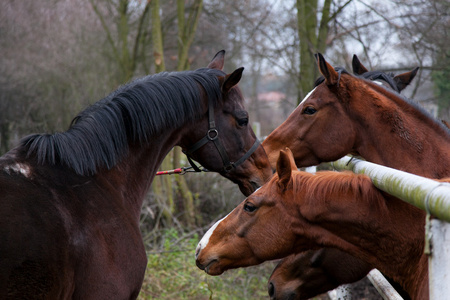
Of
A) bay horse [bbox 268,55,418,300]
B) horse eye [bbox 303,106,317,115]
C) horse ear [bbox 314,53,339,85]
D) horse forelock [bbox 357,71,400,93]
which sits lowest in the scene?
bay horse [bbox 268,55,418,300]

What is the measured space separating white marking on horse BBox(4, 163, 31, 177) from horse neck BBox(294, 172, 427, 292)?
4.78 feet

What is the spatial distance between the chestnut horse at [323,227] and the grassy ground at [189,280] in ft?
10.1

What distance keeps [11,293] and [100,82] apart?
11.9m

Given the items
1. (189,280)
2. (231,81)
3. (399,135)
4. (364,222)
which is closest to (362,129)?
(399,135)

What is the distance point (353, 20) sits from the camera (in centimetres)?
658

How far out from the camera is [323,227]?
240 centimetres

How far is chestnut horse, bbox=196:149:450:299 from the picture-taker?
2211 millimetres

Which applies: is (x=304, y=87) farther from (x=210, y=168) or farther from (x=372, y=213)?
(x=372, y=213)

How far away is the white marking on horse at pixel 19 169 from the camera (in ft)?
8.04

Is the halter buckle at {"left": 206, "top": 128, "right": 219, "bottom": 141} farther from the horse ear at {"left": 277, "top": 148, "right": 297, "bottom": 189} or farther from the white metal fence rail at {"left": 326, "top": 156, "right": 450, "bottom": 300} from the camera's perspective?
the white metal fence rail at {"left": 326, "top": 156, "right": 450, "bottom": 300}

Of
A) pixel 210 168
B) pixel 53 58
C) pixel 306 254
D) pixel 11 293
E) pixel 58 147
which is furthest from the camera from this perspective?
Result: pixel 53 58

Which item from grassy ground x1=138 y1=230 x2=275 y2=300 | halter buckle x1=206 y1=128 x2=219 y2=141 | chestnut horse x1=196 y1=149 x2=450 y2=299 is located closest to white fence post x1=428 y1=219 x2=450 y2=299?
chestnut horse x1=196 y1=149 x2=450 y2=299

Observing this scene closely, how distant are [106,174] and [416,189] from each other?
1.86 m

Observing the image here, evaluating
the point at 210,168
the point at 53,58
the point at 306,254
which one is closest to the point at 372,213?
the point at 306,254
